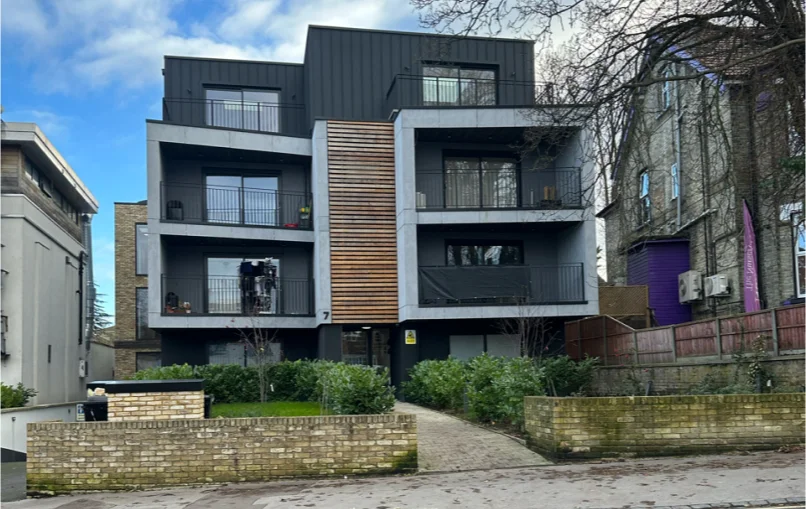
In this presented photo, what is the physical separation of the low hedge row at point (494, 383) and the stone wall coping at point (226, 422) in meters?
3.36

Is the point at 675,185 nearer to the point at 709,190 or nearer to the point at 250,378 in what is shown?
the point at 709,190

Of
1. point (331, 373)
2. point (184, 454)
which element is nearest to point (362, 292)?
point (331, 373)

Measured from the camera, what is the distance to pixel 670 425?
11.6 metres

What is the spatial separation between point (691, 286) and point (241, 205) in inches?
544

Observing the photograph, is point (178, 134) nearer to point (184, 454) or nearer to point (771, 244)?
point (184, 454)

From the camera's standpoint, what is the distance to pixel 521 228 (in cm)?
2456

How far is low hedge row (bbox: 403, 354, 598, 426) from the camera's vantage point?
14.2 m

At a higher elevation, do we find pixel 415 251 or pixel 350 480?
pixel 415 251

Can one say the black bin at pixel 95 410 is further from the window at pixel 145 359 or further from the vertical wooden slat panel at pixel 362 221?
the window at pixel 145 359

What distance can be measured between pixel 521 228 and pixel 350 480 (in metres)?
14.7

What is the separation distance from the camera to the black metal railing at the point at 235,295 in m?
23.8

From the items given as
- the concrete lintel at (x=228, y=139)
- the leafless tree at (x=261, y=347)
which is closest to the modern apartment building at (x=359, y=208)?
the concrete lintel at (x=228, y=139)

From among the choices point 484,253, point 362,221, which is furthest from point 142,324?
point 484,253

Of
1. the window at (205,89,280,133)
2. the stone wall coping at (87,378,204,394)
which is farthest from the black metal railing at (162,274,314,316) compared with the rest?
the stone wall coping at (87,378,204,394)
